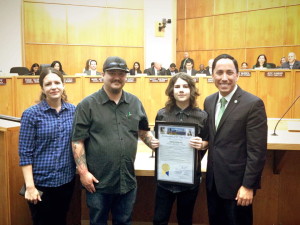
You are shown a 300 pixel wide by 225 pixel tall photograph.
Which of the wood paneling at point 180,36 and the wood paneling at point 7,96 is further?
the wood paneling at point 180,36

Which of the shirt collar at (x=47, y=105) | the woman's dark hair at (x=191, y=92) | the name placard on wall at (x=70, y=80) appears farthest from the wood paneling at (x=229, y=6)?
the shirt collar at (x=47, y=105)

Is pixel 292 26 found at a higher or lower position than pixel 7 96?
higher

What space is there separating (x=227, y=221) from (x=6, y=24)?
27.4ft

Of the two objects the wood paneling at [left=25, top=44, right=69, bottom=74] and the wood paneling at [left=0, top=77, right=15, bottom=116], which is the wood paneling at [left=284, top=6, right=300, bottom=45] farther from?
the wood paneling at [left=0, top=77, right=15, bottom=116]

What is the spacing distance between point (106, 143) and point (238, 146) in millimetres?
706

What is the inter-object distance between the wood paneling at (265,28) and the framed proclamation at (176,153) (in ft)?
27.7

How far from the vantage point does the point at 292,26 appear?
8.75 m

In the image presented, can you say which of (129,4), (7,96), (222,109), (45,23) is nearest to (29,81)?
(7,96)

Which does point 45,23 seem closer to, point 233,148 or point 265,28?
point 265,28

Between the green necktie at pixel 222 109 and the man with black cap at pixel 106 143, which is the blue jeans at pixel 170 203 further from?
the green necktie at pixel 222 109

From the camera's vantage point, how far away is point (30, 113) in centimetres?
166

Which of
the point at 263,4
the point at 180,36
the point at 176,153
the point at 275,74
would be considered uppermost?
the point at 263,4

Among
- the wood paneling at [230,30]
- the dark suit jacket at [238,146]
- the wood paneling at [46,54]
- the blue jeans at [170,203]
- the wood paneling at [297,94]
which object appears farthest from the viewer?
the wood paneling at [230,30]

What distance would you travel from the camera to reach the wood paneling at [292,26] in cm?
866
